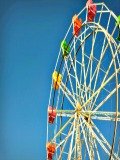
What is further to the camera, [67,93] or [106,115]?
[67,93]

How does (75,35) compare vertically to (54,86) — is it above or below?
above

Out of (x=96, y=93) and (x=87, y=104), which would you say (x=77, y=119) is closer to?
(x=87, y=104)

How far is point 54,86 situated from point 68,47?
3.21 ft

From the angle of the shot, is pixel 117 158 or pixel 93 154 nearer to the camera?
pixel 117 158

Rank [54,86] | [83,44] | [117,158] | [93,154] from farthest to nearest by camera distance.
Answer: [54,86], [83,44], [93,154], [117,158]

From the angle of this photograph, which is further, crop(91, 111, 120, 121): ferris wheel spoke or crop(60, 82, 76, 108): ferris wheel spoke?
crop(60, 82, 76, 108): ferris wheel spoke

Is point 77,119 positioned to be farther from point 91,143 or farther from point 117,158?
point 117,158

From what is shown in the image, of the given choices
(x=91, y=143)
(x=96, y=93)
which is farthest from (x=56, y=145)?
(x=96, y=93)

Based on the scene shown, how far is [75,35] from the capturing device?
1046 centimetres

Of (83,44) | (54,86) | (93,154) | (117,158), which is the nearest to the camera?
(117,158)

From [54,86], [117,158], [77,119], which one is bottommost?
[117,158]

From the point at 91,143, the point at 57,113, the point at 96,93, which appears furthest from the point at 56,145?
the point at 96,93

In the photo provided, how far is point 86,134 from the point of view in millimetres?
9508

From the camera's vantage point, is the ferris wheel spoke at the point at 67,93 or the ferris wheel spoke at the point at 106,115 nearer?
the ferris wheel spoke at the point at 106,115
